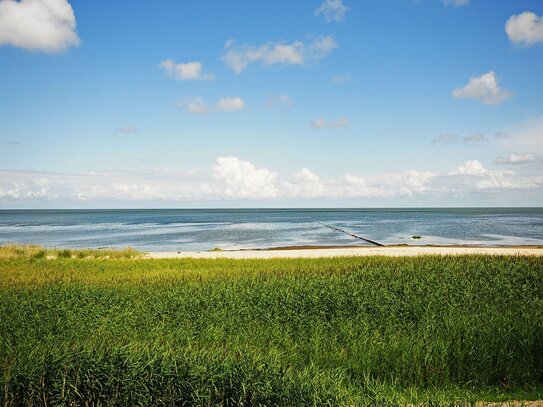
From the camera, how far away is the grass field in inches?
339

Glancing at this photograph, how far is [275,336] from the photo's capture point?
1229 centimetres

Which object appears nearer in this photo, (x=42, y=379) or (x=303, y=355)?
(x=42, y=379)

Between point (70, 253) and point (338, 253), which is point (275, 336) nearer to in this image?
point (338, 253)

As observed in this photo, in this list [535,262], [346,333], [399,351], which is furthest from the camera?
[535,262]

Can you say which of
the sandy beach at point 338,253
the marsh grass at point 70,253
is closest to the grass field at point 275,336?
the sandy beach at point 338,253

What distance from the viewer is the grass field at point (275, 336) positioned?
Answer: 8617 mm

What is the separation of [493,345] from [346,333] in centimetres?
387

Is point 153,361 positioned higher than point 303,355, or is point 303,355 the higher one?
point 153,361

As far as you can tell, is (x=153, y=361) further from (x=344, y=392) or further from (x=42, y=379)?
(x=344, y=392)

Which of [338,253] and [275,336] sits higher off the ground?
[275,336]

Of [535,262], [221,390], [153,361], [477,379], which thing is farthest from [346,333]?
[535,262]

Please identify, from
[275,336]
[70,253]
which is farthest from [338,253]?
[275,336]

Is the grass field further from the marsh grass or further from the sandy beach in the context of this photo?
the marsh grass

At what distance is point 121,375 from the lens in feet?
28.9
